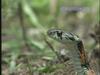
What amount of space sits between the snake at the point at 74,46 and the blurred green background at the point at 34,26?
0.67m

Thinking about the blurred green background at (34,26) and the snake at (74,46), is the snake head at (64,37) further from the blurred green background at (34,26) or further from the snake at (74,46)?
the blurred green background at (34,26)

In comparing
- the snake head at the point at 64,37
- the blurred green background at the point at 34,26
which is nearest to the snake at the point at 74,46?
the snake head at the point at 64,37

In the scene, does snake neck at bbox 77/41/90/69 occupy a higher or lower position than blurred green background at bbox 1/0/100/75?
higher

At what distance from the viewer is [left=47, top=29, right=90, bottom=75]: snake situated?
235 centimetres

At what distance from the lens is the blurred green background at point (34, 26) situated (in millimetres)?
3893

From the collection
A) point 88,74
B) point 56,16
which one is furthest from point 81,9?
point 88,74

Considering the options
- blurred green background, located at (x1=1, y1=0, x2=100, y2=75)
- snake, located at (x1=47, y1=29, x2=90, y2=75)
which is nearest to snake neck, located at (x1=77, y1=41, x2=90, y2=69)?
snake, located at (x1=47, y1=29, x2=90, y2=75)

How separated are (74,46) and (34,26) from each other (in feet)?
12.1

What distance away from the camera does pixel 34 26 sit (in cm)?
604

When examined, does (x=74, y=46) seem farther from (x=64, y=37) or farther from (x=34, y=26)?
(x=34, y=26)

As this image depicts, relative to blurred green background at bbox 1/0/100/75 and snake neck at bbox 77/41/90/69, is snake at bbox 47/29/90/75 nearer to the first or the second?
snake neck at bbox 77/41/90/69

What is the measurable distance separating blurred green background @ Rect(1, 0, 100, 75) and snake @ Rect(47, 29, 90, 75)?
0.67 metres

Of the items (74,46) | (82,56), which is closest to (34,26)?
(82,56)

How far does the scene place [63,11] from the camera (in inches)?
294
